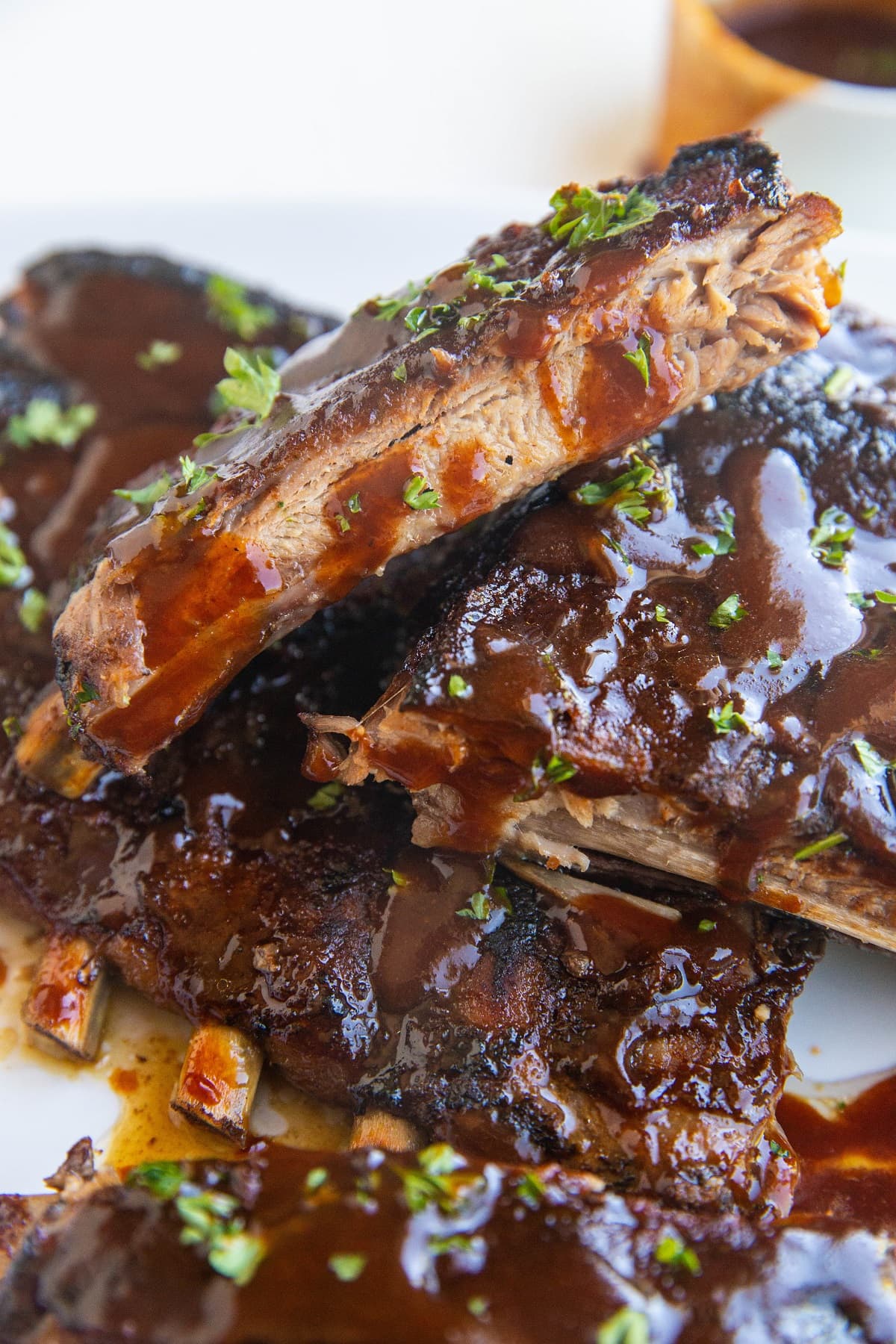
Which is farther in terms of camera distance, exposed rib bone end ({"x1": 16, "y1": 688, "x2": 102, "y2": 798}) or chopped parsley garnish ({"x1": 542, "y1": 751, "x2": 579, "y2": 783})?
exposed rib bone end ({"x1": 16, "y1": 688, "x2": 102, "y2": 798})

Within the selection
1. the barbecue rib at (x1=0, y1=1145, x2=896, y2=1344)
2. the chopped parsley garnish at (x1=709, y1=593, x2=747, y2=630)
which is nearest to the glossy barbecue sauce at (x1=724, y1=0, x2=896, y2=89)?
the chopped parsley garnish at (x1=709, y1=593, x2=747, y2=630)

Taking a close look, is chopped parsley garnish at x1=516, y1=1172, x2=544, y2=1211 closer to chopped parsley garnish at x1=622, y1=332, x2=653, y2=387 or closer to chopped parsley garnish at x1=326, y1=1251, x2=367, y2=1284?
chopped parsley garnish at x1=326, y1=1251, x2=367, y2=1284

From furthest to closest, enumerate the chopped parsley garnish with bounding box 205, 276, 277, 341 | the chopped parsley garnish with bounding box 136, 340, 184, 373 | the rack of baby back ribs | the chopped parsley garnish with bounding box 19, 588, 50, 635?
1. the chopped parsley garnish with bounding box 205, 276, 277, 341
2. the chopped parsley garnish with bounding box 136, 340, 184, 373
3. the chopped parsley garnish with bounding box 19, 588, 50, 635
4. the rack of baby back ribs

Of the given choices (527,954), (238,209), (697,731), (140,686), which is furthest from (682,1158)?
(238,209)

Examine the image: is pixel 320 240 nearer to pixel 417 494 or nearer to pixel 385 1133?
pixel 417 494

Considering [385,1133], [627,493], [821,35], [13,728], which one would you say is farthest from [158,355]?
[821,35]

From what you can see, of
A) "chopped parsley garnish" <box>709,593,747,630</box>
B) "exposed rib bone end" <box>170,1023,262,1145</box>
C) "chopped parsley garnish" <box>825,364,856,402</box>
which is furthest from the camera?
"chopped parsley garnish" <box>825,364,856,402</box>

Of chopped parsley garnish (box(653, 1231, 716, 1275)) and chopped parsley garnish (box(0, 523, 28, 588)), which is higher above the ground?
Answer: chopped parsley garnish (box(0, 523, 28, 588))
